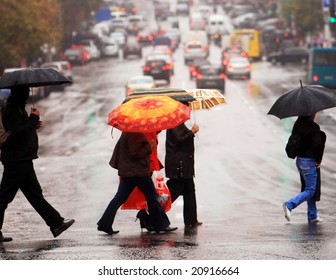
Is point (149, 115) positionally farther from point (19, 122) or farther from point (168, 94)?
point (19, 122)

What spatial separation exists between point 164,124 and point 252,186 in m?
11.3

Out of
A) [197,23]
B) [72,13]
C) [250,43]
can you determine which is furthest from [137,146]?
[197,23]

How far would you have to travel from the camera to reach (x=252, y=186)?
80.2 feet

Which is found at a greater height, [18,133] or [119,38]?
[18,133]

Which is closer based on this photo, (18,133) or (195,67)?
(18,133)

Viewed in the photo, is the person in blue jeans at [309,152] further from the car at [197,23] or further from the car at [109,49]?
the car at [197,23]

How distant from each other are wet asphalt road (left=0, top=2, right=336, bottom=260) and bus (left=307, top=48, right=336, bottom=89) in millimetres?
2954

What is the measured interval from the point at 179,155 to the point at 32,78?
2.35 m

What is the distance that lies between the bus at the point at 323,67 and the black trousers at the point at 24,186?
4809 centimetres

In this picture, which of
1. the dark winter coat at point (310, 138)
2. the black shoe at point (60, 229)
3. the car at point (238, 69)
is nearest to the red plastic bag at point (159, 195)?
the black shoe at point (60, 229)

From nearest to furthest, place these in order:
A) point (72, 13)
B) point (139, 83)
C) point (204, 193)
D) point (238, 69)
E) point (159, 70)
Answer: point (204, 193)
point (139, 83)
point (159, 70)
point (238, 69)
point (72, 13)

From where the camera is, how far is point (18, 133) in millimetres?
13047

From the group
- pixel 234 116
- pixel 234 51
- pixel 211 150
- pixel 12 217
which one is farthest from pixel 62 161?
pixel 234 51

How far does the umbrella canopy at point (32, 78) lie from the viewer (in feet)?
42.8
